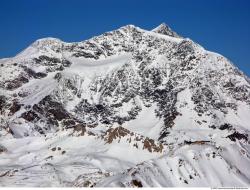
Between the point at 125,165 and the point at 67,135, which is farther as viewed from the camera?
the point at 67,135

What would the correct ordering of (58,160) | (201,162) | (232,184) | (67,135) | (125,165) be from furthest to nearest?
(67,135)
(58,160)
(125,165)
(201,162)
(232,184)

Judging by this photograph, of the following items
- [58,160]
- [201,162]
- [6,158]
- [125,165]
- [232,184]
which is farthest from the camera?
[6,158]

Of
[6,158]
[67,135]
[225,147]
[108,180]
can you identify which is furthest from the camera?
[67,135]

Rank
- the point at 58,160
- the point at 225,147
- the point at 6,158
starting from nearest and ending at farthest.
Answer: the point at 225,147
the point at 58,160
the point at 6,158

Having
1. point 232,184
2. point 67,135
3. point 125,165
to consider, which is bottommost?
point 232,184

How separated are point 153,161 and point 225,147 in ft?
27.0

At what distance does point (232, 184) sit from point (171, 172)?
455cm

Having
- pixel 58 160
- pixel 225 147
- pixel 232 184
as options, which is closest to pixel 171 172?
pixel 232 184

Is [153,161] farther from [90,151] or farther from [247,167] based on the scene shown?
[90,151]

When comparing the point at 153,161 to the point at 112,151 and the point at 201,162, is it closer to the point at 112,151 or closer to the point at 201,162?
the point at 201,162

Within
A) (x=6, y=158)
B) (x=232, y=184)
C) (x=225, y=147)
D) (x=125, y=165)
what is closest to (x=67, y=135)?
(x=6, y=158)

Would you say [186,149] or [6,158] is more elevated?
[6,158]

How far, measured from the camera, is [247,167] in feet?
157

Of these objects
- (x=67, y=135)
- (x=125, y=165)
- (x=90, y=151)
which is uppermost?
(x=67, y=135)
